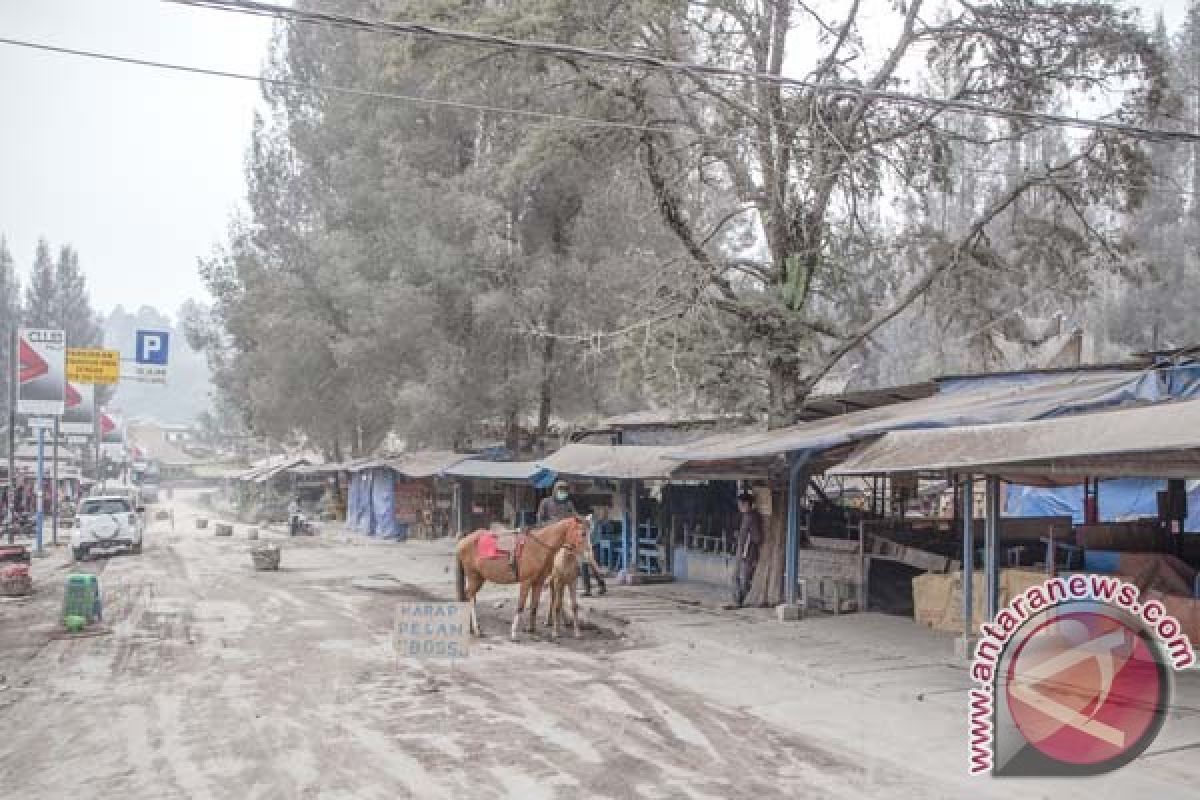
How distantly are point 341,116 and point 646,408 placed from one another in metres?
13.8

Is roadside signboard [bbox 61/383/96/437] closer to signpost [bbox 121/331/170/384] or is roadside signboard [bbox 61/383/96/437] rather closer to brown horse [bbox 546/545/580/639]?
signpost [bbox 121/331/170/384]

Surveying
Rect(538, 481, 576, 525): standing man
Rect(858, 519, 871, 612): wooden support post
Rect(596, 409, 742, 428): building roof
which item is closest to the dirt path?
Rect(538, 481, 576, 525): standing man

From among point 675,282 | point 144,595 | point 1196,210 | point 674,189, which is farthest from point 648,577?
point 1196,210

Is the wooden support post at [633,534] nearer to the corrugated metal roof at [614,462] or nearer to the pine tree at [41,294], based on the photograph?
the corrugated metal roof at [614,462]

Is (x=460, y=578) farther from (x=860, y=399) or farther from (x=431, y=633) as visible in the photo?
(x=860, y=399)

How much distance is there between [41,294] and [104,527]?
91111 mm

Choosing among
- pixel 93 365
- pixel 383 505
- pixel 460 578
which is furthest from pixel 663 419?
pixel 93 365

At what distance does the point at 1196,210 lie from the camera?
51.6 metres

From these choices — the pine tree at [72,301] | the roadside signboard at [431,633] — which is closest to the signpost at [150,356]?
the roadside signboard at [431,633]

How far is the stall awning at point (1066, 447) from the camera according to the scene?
793 cm

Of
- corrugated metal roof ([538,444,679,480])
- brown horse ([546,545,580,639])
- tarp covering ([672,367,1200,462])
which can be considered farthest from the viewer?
corrugated metal roof ([538,444,679,480])

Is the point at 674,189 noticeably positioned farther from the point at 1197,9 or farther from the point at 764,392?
the point at 1197,9

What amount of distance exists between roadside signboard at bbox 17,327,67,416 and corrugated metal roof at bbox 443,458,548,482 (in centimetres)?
1221

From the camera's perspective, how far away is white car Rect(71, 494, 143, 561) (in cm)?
2856
